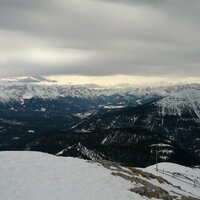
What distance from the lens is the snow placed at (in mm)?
45500

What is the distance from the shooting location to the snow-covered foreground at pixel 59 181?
45.7m

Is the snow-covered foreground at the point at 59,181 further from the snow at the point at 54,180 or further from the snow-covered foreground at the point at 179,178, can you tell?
the snow-covered foreground at the point at 179,178

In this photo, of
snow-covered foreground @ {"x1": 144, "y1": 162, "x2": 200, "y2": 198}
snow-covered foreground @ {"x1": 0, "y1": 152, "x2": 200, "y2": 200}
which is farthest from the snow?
snow-covered foreground @ {"x1": 144, "y1": 162, "x2": 200, "y2": 198}

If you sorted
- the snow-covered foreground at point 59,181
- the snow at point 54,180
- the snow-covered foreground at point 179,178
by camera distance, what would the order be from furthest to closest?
the snow-covered foreground at point 179,178 < the snow-covered foreground at point 59,181 < the snow at point 54,180

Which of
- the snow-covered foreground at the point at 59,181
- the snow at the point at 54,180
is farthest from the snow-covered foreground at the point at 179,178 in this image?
the snow at the point at 54,180

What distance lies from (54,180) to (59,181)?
620 millimetres

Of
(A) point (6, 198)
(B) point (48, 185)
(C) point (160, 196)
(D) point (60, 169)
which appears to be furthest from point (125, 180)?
(A) point (6, 198)

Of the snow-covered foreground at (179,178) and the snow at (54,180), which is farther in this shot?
the snow-covered foreground at (179,178)

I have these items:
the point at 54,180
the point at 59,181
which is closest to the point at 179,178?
Answer: the point at 59,181

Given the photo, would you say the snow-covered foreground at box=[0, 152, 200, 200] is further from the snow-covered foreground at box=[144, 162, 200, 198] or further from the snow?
the snow-covered foreground at box=[144, 162, 200, 198]

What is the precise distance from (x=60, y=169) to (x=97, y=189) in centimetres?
818

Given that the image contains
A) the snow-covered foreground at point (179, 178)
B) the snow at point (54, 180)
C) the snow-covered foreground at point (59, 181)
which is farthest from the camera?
the snow-covered foreground at point (179, 178)

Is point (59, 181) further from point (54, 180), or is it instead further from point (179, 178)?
point (179, 178)

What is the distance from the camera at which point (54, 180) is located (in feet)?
167
